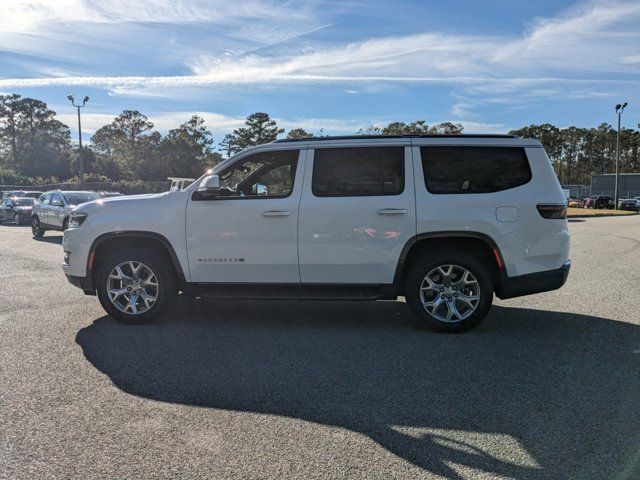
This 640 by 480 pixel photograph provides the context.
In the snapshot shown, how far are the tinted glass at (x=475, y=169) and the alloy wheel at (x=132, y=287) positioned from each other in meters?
3.35

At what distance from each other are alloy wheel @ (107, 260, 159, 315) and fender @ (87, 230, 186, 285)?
0.97 ft

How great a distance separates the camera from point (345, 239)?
5.75m

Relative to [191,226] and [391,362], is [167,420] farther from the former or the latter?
[191,226]

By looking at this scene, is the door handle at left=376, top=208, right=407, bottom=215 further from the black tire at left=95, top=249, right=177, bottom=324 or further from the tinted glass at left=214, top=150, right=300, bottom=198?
the black tire at left=95, top=249, right=177, bottom=324

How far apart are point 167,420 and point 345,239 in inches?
108

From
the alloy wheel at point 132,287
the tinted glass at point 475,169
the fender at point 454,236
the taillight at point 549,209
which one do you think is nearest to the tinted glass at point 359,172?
the tinted glass at point 475,169

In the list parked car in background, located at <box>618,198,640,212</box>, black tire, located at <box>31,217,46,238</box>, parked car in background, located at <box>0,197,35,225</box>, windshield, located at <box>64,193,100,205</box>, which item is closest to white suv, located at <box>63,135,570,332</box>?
windshield, located at <box>64,193,100,205</box>

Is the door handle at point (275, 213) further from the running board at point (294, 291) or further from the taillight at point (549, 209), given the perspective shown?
the taillight at point (549, 209)

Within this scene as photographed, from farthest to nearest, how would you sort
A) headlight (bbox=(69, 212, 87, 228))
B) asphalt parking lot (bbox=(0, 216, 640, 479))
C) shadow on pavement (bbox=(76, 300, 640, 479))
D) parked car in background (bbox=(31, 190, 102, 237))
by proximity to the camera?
parked car in background (bbox=(31, 190, 102, 237)) < headlight (bbox=(69, 212, 87, 228)) < shadow on pavement (bbox=(76, 300, 640, 479)) < asphalt parking lot (bbox=(0, 216, 640, 479))

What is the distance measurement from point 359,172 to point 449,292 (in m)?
1.63

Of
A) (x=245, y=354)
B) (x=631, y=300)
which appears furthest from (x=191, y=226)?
(x=631, y=300)

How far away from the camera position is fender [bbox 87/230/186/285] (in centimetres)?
604

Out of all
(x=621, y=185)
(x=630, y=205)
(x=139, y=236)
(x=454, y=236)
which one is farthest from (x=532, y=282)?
(x=621, y=185)

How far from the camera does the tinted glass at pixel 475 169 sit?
5.75 meters
